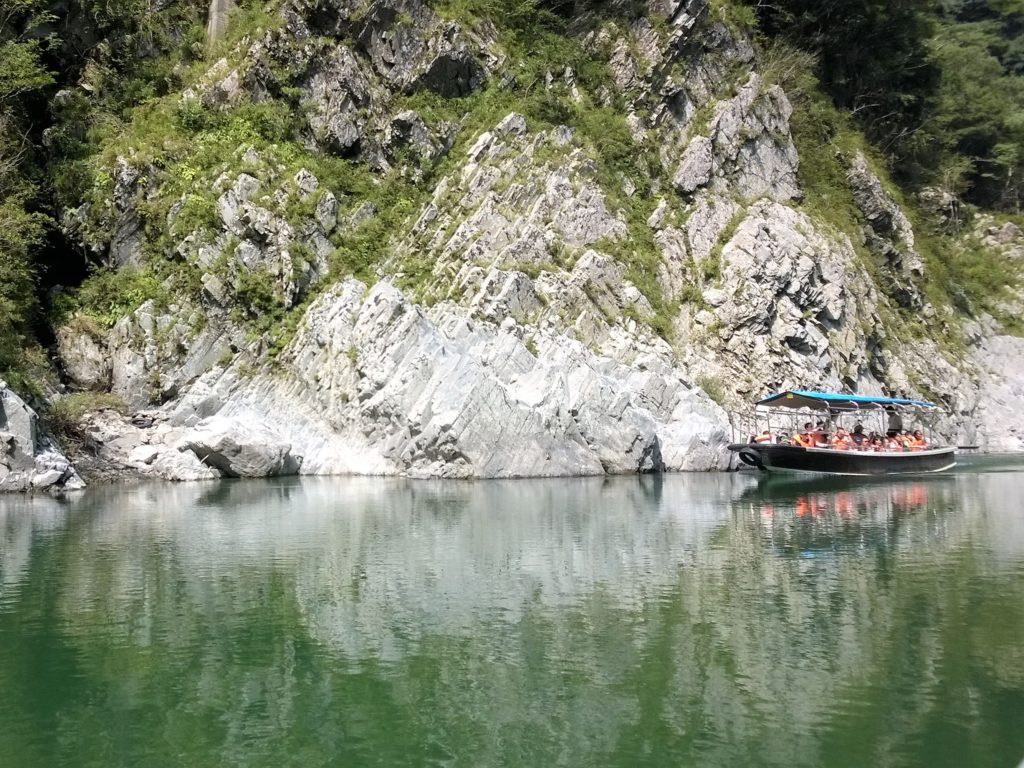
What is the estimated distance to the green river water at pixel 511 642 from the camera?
10.7 metres

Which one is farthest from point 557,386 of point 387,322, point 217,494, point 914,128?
point 914,128

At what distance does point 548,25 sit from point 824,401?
102 feet

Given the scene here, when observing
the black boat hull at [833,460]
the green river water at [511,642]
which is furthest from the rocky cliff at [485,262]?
the green river water at [511,642]

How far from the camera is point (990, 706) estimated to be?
11.5 metres

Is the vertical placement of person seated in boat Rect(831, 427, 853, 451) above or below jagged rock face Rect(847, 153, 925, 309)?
below

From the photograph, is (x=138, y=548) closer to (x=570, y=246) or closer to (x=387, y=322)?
(x=387, y=322)

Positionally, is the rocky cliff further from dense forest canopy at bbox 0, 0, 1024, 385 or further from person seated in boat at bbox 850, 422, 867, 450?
person seated in boat at bbox 850, 422, 867, 450

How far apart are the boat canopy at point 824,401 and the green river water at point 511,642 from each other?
682 inches

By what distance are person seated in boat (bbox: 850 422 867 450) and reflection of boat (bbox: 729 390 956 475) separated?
911 millimetres

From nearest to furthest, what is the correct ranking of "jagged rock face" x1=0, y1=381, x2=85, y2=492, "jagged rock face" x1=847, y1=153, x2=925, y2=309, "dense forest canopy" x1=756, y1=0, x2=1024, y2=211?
"jagged rock face" x1=0, y1=381, x2=85, y2=492 → "jagged rock face" x1=847, y1=153, x2=925, y2=309 → "dense forest canopy" x1=756, y1=0, x2=1024, y2=211

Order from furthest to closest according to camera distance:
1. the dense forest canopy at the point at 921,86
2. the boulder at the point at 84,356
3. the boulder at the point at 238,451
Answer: the dense forest canopy at the point at 921,86 → the boulder at the point at 84,356 → the boulder at the point at 238,451

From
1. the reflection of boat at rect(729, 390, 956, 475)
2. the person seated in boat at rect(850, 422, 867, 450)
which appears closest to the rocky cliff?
the reflection of boat at rect(729, 390, 956, 475)

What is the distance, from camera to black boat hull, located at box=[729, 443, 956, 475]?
1704 inches

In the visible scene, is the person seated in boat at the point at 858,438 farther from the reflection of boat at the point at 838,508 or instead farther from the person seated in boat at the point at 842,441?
the reflection of boat at the point at 838,508
